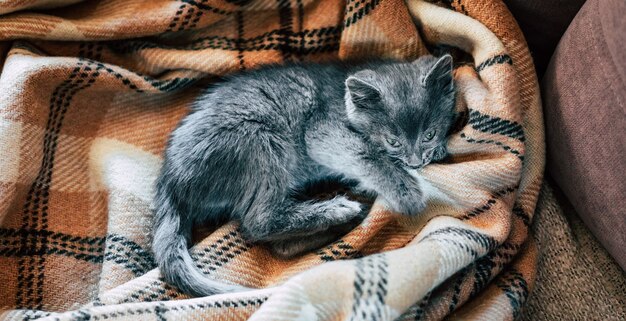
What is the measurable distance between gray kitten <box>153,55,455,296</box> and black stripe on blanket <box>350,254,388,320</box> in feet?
1.00

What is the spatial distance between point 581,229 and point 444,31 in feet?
2.14

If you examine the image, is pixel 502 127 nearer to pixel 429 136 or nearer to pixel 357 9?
pixel 429 136

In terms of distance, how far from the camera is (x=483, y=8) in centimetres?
156

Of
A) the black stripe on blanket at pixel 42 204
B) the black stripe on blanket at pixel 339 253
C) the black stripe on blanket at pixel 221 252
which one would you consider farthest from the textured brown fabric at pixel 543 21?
the black stripe on blanket at pixel 42 204

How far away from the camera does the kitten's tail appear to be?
4.47 feet

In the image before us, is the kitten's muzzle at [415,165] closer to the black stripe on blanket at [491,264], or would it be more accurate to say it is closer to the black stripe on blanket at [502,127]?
the black stripe on blanket at [502,127]

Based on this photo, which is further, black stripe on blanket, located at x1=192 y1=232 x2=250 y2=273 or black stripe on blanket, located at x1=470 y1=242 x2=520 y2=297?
black stripe on blanket, located at x1=192 y1=232 x2=250 y2=273

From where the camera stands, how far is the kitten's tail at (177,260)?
4.47 ft

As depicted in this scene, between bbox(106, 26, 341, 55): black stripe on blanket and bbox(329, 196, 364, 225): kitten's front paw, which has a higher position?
bbox(106, 26, 341, 55): black stripe on blanket

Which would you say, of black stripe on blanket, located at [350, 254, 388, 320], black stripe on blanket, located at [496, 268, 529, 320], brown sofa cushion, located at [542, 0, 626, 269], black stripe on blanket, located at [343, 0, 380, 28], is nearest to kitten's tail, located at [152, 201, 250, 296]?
black stripe on blanket, located at [350, 254, 388, 320]

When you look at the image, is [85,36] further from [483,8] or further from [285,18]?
[483,8]

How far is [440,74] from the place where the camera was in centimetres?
149

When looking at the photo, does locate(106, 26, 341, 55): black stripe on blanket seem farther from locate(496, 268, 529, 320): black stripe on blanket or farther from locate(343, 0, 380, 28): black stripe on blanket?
locate(496, 268, 529, 320): black stripe on blanket

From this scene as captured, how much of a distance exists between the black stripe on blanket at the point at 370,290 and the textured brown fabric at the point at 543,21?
84 cm
